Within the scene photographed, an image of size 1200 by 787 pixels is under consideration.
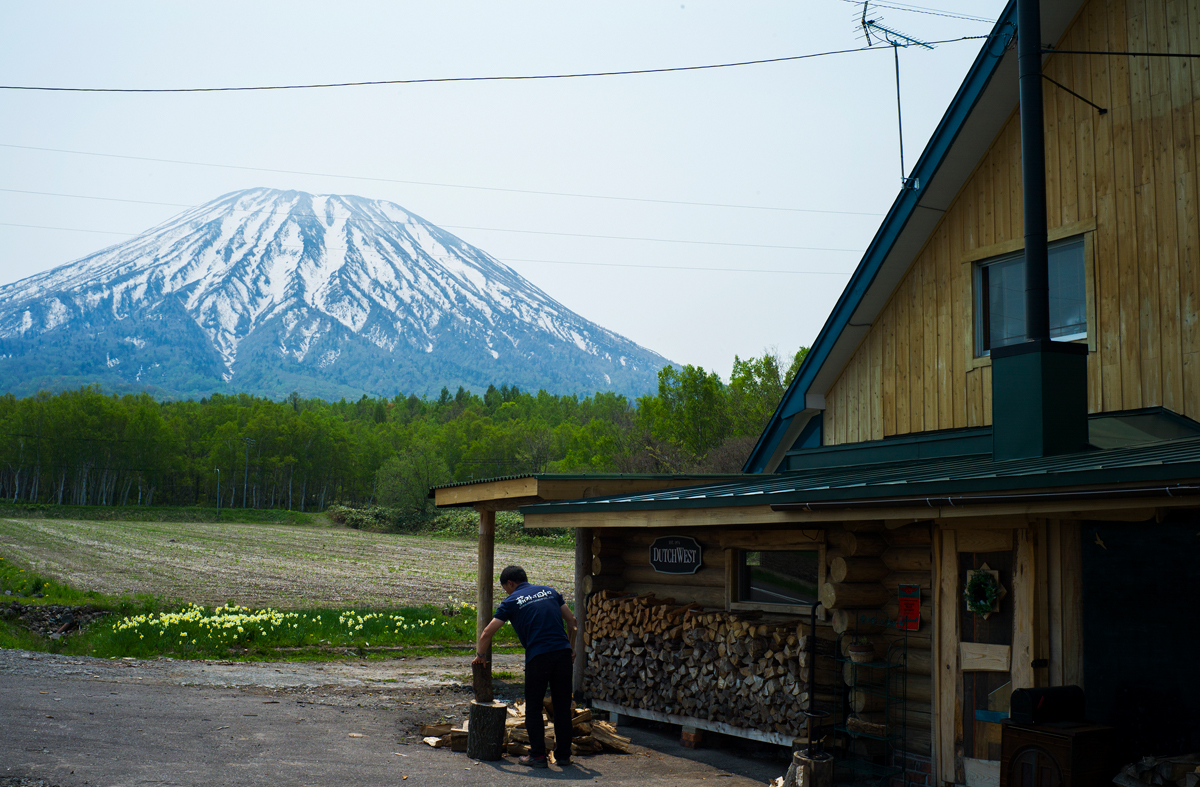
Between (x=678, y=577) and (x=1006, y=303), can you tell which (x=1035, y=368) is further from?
(x=678, y=577)

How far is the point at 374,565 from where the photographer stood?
134 feet

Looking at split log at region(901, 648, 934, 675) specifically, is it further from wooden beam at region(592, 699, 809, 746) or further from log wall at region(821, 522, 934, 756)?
wooden beam at region(592, 699, 809, 746)

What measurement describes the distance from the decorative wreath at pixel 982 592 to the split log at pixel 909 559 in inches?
20.9

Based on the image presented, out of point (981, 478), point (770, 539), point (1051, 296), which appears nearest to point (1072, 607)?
point (981, 478)

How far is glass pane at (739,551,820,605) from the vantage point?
9.84 m

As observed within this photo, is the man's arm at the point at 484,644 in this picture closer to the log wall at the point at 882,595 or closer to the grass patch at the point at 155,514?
the log wall at the point at 882,595

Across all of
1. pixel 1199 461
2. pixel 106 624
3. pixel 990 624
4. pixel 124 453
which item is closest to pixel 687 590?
pixel 990 624

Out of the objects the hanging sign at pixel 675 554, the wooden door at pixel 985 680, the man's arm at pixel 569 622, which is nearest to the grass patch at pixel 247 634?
the hanging sign at pixel 675 554

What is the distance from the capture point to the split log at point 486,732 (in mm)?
9070

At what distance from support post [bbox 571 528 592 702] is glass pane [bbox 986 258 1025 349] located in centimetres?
544

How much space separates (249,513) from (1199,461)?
3761 inches

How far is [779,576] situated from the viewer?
1011 cm

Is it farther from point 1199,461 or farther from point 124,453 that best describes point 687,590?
point 124,453

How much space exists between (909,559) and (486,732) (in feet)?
13.9
